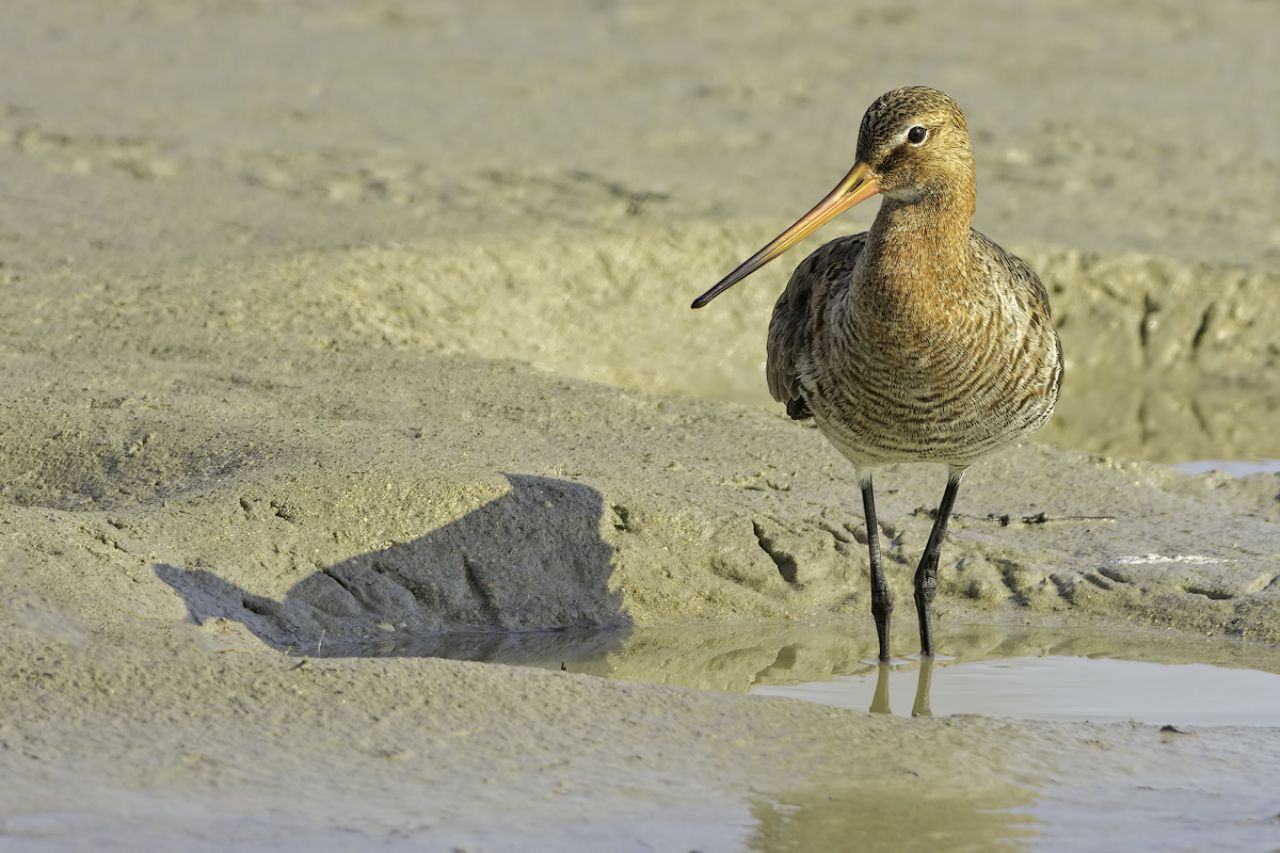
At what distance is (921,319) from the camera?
5.34 metres

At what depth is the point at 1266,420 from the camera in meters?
8.58

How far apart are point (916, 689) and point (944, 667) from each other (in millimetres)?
198

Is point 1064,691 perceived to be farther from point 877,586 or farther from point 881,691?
point 877,586

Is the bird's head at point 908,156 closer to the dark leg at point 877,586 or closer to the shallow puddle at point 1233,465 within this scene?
the dark leg at point 877,586

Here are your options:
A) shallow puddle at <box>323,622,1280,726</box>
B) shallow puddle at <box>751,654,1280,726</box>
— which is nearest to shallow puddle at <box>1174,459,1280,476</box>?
shallow puddle at <box>323,622,1280,726</box>

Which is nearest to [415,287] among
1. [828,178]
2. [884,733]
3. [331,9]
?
[828,178]

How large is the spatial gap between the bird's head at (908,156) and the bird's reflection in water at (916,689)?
128cm

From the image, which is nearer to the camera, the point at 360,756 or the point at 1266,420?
the point at 360,756

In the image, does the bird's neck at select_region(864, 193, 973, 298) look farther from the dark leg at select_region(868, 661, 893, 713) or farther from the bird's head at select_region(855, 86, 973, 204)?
the dark leg at select_region(868, 661, 893, 713)

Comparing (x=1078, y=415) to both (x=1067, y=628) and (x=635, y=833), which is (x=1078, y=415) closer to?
(x=1067, y=628)

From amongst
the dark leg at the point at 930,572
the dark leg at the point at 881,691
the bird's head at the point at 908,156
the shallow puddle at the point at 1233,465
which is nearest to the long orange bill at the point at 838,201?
the bird's head at the point at 908,156

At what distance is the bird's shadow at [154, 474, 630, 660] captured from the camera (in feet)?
18.0

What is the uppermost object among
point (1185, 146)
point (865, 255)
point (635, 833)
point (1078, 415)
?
point (1185, 146)

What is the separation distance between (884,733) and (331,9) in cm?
932
